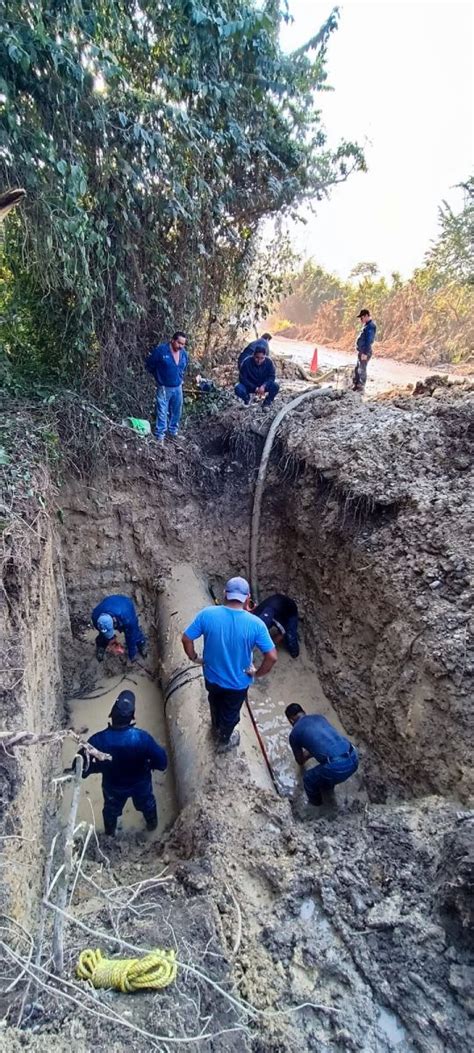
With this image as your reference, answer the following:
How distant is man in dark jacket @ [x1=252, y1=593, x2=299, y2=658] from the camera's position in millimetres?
6660

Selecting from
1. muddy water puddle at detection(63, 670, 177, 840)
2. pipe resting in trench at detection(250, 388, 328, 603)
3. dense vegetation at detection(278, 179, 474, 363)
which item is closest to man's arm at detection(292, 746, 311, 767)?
muddy water puddle at detection(63, 670, 177, 840)

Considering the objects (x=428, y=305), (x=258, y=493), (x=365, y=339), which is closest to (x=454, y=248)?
(x=428, y=305)

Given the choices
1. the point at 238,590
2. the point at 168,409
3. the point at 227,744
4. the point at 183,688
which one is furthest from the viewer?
the point at 168,409

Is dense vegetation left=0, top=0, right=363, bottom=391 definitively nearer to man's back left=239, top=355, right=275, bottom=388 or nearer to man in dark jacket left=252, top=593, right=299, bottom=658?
man's back left=239, top=355, right=275, bottom=388

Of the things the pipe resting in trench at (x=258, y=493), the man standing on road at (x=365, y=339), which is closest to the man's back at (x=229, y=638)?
the pipe resting in trench at (x=258, y=493)

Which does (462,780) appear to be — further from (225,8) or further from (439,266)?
(439,266)

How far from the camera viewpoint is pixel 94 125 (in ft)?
16.8

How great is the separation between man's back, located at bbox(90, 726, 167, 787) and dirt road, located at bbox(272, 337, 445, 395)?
870 cm

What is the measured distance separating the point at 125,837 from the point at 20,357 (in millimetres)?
6073

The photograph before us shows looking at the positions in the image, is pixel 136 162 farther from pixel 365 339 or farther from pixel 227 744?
pixel 227 744

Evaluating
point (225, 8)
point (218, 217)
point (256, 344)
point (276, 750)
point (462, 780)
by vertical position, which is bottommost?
point (276, 750)

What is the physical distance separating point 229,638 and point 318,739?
156 centimetres

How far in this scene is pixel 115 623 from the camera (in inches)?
241

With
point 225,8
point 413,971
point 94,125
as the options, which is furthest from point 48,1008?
point 225,8
